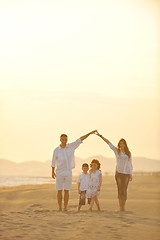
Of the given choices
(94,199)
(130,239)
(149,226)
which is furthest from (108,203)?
(130,239)

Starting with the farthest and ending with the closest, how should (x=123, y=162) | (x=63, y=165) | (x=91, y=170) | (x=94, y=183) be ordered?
1. (x=91, y=170)
2. (x=94, y=183)
3. (x=63, y=165)
4. (x=123, y=162)

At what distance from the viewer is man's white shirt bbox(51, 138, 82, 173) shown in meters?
11.2

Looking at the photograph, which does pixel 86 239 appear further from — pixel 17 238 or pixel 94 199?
pixel 94 199

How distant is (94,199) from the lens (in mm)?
11352

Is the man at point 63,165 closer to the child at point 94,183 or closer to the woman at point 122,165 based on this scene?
the child at point 94,183

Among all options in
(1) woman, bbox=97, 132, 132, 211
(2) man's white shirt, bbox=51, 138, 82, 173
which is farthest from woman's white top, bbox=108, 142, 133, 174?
(2) man's white shirt, bbox=51, 138, 82, 173

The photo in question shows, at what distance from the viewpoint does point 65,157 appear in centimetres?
1123

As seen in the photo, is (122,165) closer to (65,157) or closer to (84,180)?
(84,180)

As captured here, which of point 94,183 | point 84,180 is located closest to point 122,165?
point 94,183

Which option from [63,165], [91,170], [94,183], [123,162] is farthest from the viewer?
[91,170]

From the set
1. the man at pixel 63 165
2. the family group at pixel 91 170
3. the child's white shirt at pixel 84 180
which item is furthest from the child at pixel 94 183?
the man at pixel 63 165

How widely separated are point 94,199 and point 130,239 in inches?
170

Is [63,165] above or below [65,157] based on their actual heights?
below

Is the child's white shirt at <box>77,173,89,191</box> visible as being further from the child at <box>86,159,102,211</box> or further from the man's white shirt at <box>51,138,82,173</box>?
the man's white shirt at <box>51,138,82,173</box>
